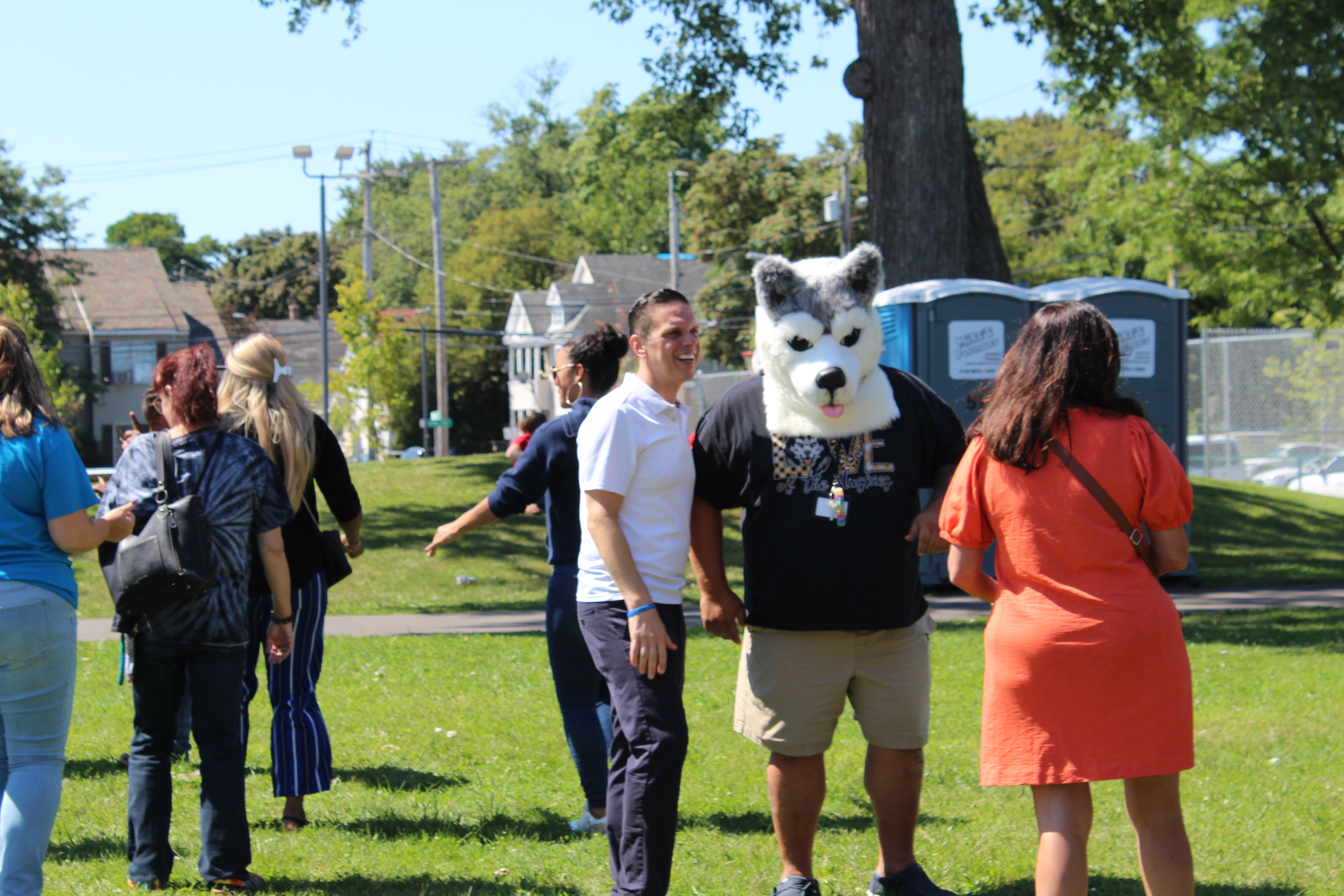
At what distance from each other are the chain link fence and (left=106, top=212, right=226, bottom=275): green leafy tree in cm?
7877

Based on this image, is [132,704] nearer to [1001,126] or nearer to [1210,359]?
[1210,359]

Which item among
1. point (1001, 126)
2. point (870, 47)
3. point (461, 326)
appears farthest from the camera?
point (461, 326)

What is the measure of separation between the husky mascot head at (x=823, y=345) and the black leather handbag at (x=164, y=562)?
185cm

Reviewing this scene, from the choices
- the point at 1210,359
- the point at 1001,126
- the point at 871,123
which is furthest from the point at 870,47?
the point at 1001,126

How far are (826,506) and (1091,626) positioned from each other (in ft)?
3.04

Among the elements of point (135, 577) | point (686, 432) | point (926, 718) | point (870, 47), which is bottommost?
point (926, 718)

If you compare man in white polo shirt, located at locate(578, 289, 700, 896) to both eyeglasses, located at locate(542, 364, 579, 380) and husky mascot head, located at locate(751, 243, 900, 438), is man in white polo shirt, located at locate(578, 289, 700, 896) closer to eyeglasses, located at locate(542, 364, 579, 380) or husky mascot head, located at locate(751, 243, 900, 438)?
husky mascot head, located at locate(751, 243, 900, 438)

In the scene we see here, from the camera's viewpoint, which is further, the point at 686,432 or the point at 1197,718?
the point at 1197,718

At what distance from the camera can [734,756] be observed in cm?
584

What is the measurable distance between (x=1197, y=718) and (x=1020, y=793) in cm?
183

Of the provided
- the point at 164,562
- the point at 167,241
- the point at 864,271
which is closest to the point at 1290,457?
the point at 864,271

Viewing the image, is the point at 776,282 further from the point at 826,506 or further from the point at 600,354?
the point at 600,354

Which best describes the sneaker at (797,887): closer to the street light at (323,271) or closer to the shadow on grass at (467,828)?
the shadow on grass at (467,828)

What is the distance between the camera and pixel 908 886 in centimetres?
385
